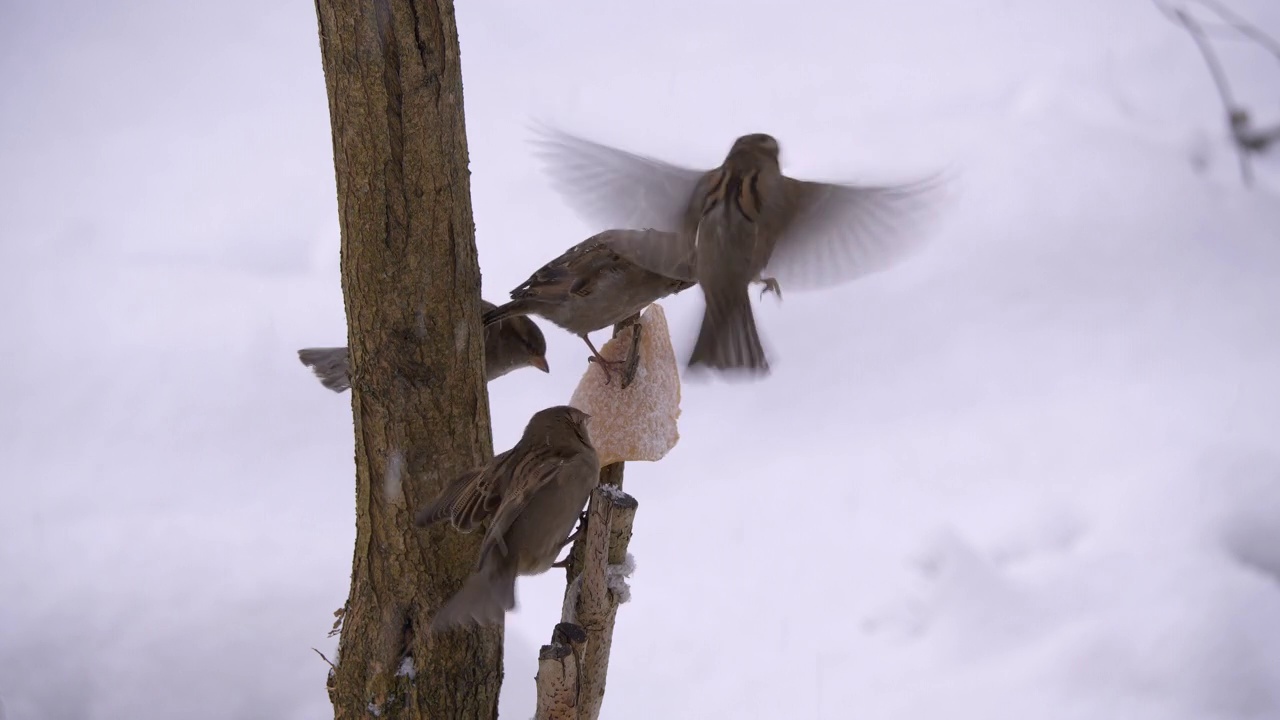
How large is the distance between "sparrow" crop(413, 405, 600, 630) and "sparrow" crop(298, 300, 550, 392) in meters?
0.56

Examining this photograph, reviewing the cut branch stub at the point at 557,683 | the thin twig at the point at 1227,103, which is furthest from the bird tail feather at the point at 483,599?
the thin twig at the point at 1227,103

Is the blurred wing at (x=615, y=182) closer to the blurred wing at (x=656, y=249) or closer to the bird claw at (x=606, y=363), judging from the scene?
the blurred wing at (x=656, y=249)

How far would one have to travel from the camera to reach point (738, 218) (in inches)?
64.7

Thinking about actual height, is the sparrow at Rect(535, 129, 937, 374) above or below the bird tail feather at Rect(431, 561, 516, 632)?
above

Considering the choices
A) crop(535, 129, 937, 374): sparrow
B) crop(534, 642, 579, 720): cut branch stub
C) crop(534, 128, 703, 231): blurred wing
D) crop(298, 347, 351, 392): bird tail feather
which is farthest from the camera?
crop(298, 347, 351, 392): bird tail feather

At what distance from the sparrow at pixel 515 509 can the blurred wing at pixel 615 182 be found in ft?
1.26

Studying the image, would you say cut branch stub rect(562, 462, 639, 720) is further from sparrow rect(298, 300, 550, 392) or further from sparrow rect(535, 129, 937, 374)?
sparrow rect(298, 300, 550, 392)

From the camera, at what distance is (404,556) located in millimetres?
1655

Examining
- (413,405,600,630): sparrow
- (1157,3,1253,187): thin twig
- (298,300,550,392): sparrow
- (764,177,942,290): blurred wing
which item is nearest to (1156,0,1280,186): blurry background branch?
(1157,3,1253,187): thin twig

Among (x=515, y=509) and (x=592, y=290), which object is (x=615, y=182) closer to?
(x=592, y=290)

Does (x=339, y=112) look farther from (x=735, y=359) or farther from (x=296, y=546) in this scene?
(x=296, y=546)

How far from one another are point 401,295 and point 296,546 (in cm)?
171

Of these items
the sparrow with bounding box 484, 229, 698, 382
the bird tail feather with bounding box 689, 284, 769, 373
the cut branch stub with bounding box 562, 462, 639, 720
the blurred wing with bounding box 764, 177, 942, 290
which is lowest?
the cut branch stub with bounding box 562, 462, 639, 720

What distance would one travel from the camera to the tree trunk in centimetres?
152
